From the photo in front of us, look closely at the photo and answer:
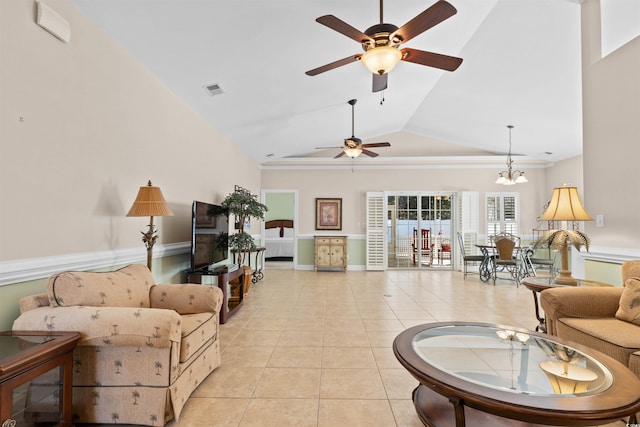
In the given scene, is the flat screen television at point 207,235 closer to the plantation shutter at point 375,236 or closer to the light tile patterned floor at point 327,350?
the light tile patterned floor at point 327,350

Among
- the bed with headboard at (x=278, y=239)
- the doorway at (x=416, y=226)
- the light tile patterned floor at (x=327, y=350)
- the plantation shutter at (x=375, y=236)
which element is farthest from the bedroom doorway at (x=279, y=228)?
the light tile patterned floor at (x=327, y=350)

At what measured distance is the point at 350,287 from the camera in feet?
19.1

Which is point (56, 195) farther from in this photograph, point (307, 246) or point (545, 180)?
point (545, 180)

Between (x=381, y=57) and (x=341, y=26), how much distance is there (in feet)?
1.26

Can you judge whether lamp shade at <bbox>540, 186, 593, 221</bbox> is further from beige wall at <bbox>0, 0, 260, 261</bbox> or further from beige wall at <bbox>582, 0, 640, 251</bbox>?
beige wall at <bbox>0, 0, 260, 261</bbox>

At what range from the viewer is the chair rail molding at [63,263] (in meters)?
1.75

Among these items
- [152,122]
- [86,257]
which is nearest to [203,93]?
[152,122]

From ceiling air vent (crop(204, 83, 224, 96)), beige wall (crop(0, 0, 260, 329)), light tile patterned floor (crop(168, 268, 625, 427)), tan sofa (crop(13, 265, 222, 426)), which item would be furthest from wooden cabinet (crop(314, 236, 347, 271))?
tan sofa (crop(13, 265, 222, 426))

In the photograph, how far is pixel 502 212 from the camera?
7.80 m

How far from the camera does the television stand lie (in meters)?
3.57

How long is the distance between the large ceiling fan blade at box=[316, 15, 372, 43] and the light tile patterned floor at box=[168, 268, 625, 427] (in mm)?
2565

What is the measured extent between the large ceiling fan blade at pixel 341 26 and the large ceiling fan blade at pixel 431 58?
405 millimetres

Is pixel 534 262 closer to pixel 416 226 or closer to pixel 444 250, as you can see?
pixel 444 250

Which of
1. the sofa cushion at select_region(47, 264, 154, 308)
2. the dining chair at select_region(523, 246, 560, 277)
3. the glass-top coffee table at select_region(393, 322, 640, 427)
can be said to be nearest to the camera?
the glass-top coffee table at select_region(393, 322, 640, 427)
